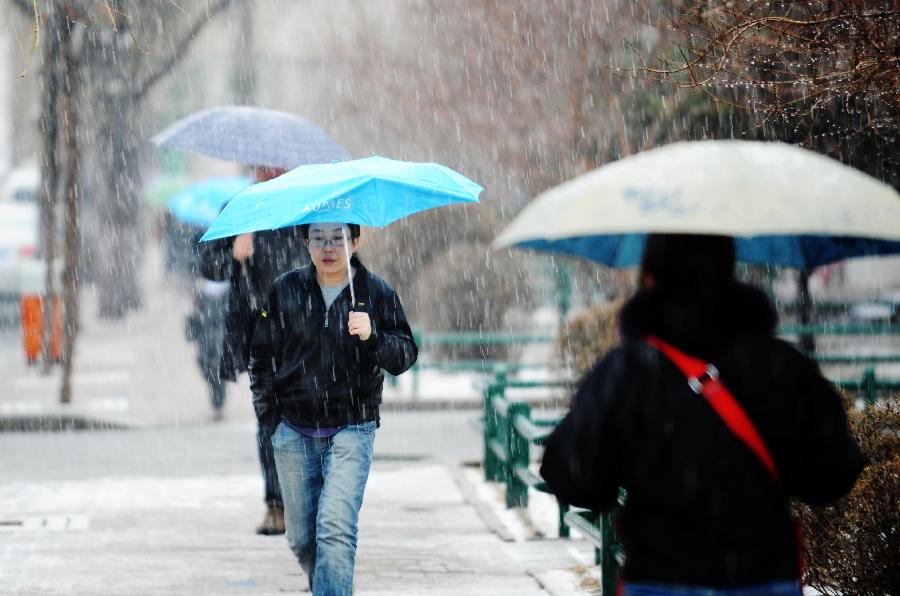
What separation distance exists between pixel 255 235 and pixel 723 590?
5227 mm

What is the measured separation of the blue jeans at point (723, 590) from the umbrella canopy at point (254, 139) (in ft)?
17.0

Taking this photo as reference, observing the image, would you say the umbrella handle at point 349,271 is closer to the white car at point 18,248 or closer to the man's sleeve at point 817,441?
the man's sleeve at point 817,441

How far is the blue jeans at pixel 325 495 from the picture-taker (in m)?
5.72

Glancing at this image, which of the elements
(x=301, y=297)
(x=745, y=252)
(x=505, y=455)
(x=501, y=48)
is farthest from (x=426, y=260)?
(x=745, y=252)

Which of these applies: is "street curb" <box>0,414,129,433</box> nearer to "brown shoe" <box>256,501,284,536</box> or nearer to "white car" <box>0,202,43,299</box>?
"brown shoe" <box>256,501,284,536</box>

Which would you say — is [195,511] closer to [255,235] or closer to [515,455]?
[515,455]

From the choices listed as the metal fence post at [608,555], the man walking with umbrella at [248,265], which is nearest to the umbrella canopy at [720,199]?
the metal fence post at [608,555]

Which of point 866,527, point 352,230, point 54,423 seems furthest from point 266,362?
point 54,423

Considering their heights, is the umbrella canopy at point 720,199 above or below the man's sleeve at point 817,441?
above

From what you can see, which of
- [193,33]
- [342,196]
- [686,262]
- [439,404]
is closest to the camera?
[686,262]

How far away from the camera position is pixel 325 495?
5836 mm

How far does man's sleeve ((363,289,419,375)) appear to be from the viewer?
595 centimetres

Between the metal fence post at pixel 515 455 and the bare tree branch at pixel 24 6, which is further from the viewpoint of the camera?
the bare tree branch at pixel 24 6

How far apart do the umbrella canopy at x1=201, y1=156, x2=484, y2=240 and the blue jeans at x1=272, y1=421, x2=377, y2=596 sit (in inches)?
34.0
